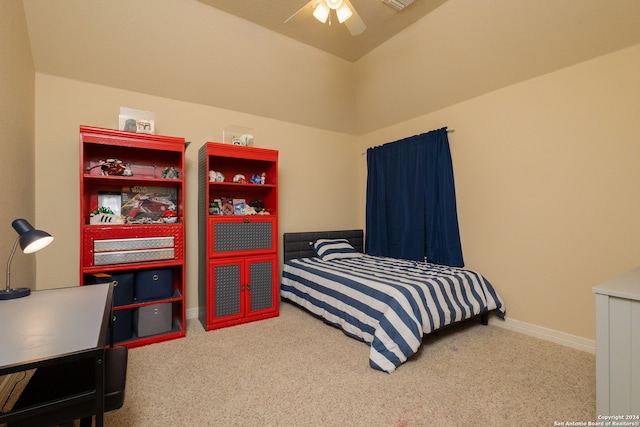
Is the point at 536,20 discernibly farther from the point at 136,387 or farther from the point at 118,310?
the point at 118,310

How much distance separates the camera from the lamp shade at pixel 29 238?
1.41 m

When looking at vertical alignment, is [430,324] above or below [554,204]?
below

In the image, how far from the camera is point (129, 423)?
5.41 ft

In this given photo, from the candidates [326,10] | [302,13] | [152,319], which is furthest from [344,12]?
[152,319]

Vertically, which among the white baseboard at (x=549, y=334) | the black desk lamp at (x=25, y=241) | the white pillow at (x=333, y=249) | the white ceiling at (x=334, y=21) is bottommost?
the white baseboard at (x=549, y=334)

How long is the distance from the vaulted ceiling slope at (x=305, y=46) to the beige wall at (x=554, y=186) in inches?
8.9

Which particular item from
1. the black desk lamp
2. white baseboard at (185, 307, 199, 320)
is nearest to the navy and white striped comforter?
white baseboard at (185, 307, 199, 320)

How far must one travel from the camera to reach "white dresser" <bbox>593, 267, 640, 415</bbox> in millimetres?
1402

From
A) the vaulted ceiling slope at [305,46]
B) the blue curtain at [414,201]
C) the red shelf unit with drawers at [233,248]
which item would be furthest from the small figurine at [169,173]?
the blue curtain at [414,201]

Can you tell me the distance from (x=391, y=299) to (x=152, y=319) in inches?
85.2

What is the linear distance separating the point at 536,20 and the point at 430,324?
2616 millimetres

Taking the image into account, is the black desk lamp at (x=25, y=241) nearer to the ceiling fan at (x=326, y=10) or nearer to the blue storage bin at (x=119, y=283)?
the blue storage bin at (x=119, y=283)

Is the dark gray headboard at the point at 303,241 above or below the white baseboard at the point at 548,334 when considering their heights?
above

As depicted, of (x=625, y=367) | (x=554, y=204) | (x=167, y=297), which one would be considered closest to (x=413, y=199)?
(x=554, y=204)
